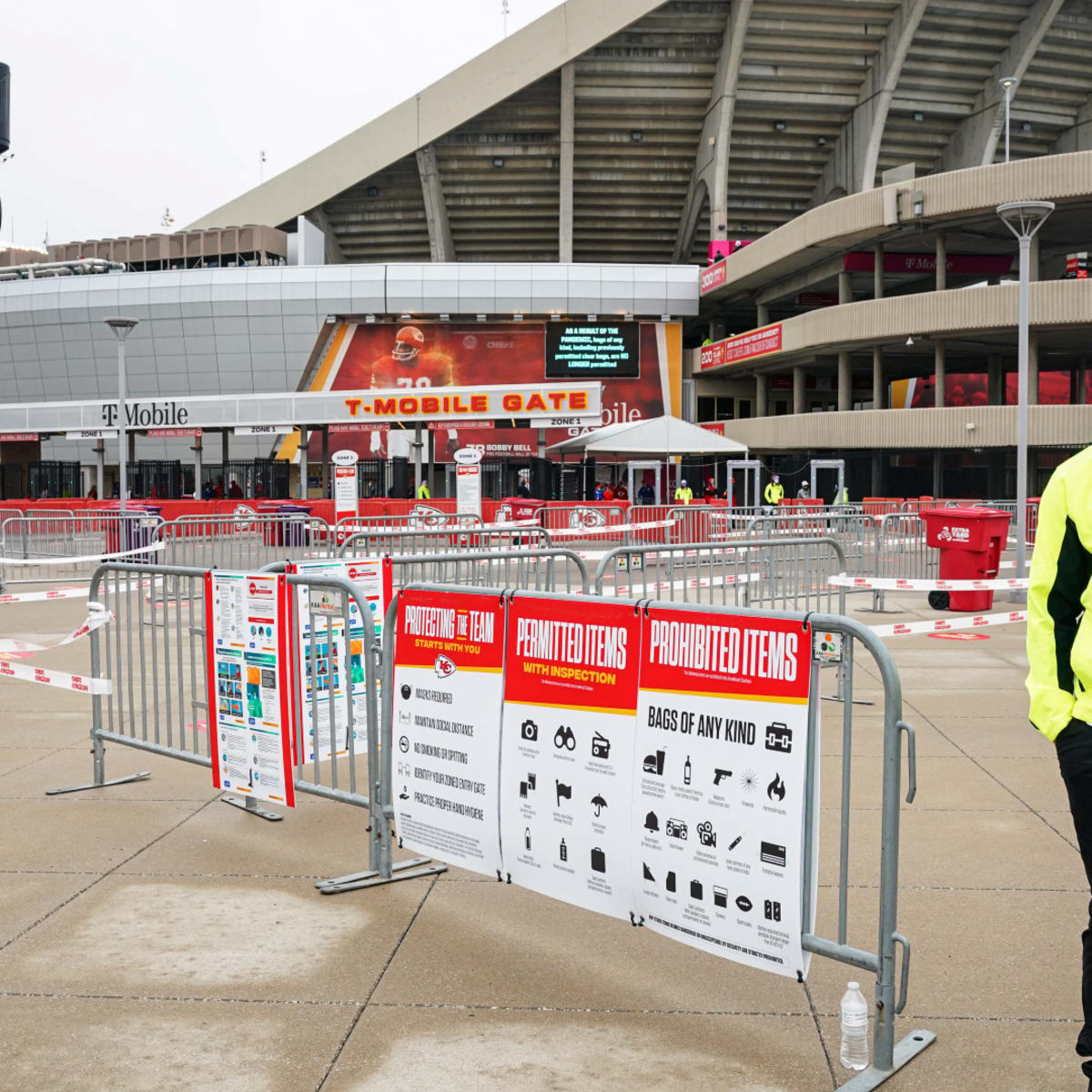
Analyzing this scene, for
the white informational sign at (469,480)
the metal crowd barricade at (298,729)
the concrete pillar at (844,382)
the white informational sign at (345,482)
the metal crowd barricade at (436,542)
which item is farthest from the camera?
the concrete pillar at (844,382)

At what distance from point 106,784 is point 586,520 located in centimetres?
2153

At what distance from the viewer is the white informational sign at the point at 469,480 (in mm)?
29203

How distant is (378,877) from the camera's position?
5508 mm

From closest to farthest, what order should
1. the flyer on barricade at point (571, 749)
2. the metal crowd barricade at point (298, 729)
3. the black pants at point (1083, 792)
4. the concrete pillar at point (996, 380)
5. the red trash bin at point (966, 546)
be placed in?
the black pants at point (1083, 792)
the flyer on barricade at point (571, 749)
the metal crowd barricade at point (298, 729)
the red trash bin at point (966, 546)
the concrete pillar at point (996, 380)

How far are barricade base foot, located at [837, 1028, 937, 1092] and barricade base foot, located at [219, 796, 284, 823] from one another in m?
3.87

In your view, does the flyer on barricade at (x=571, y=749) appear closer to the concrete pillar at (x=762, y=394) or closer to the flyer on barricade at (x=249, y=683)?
the flyer on barricade at (x=249, y=683)

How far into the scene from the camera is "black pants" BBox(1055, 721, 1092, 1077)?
316 cm

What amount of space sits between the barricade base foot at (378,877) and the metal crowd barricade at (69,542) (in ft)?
44.5

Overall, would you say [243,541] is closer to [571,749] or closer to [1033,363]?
[571,749]

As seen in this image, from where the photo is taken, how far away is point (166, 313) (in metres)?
62.3

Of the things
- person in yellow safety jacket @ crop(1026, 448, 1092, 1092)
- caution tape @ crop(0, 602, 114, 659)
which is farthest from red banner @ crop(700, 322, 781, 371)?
person in yellow safety jacket @ crop(1026, 448, 1092, 1092)

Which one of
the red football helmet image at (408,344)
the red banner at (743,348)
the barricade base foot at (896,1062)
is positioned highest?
the red football helmet image at (408,344)

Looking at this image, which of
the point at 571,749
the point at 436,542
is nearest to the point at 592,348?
the point at 436,542

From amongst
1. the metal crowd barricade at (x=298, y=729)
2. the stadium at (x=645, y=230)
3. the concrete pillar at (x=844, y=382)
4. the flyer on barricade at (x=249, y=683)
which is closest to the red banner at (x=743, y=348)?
the stadium at (x=645, y=230)
